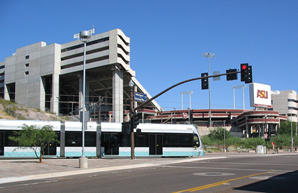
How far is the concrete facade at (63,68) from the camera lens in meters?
65.1

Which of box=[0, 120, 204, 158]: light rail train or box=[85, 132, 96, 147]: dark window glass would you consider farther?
box=[85, 132, 96, 147]: dark window glass

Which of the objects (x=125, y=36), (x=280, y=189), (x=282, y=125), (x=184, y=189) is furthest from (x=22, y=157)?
(x=282, y=125)

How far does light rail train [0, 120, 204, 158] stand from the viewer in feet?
81.7

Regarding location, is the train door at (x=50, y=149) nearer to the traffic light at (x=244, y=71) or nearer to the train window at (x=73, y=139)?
the train window at (x=73, y=139)

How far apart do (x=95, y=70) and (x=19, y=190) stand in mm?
60628

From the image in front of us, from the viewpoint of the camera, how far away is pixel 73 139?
26.1 m

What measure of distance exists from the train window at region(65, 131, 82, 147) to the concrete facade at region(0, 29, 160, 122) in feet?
122

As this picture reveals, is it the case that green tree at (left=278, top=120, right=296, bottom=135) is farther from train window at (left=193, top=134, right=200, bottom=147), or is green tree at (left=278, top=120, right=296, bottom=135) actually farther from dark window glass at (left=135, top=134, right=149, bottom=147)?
dark window glass at (left=135, top=134, right=149, bottom=147)

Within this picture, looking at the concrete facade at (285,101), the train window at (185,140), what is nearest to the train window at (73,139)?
the train window at (185,140)

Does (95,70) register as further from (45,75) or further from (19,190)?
(19,190)

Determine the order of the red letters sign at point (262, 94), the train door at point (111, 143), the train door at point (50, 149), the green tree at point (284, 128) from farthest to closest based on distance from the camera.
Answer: the green tree at point (284, 128) < the red letters sign at point (262, 94) < the train door at point (111, 143) < the train door at point (50, 149)

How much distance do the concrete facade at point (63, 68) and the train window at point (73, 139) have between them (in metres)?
37.3

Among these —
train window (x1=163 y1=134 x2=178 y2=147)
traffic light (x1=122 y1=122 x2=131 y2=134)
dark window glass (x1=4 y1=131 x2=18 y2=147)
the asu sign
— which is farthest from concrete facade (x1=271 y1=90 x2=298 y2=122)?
dark window glass (x1=4 y1=131 x2=18 y2=147)

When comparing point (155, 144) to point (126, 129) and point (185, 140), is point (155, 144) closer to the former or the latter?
point (185, 140)
